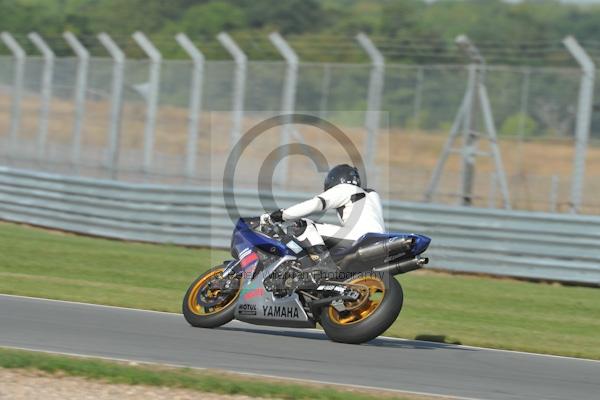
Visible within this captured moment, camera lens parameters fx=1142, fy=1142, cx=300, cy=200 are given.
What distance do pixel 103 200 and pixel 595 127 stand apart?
7.75 meters

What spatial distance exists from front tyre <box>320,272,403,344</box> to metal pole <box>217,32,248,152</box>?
10389 millimetres

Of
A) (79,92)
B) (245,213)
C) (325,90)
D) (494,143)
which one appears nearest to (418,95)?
(494,143)

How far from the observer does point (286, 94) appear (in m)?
19.1

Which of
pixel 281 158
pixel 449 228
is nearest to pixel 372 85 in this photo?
pixel 281 158

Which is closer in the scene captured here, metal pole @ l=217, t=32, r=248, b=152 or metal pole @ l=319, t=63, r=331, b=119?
metal pole @ l=319, t=63, r=331, b=119

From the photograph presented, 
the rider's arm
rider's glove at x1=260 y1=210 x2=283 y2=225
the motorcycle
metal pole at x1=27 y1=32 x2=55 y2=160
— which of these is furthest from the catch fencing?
rider's glove at x1=260 y1=210 x2=283 y2=225

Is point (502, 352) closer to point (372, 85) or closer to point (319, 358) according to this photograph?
point (319, 358)

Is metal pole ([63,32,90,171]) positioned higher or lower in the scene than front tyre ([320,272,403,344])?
higher

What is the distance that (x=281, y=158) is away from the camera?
62.6ft

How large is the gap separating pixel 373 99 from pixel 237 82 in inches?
111

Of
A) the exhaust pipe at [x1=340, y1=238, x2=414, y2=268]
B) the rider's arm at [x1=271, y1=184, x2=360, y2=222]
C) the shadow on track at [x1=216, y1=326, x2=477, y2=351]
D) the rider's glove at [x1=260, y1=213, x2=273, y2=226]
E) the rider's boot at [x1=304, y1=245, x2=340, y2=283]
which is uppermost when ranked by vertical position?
the rider's arm at [x1=271, y1=184, x2=360, y2=222]

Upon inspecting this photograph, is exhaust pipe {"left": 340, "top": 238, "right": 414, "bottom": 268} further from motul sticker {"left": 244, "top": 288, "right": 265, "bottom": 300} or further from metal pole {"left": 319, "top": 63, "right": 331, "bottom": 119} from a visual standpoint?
metal pole {"left": 319, "top": 63, "right": 331, "bottom": 119}

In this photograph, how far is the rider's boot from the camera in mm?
9539

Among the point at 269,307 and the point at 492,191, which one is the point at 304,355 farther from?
the point at 492,191
